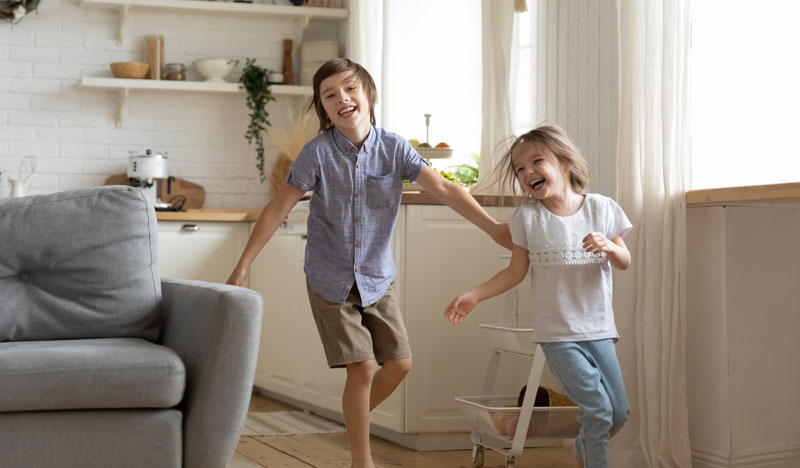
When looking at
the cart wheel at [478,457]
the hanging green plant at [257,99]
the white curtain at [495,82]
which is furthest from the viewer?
the hanging green plant at [257,99]

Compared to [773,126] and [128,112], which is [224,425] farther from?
[128,112]

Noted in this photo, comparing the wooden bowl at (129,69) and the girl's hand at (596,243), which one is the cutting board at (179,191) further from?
the girl's hand at (596,243)

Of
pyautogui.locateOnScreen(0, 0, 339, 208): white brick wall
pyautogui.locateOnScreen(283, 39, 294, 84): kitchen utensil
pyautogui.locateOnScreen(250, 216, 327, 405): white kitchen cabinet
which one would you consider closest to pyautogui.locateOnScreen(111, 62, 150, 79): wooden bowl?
pyautogui.locateOnScreen(0, 0, 339, 208): white brick wall

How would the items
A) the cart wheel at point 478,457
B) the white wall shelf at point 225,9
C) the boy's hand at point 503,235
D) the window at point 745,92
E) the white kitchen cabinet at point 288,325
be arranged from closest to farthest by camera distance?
the boy's hand at point 503,235, the window at point 745,92, the cart wheel at point 478,457, the white kitchen cabinet at point 288,325, the white wall shelf at point 225,9

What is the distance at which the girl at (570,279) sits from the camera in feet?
7.02

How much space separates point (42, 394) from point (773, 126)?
204 cm

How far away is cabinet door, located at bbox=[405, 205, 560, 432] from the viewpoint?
10.3 ft

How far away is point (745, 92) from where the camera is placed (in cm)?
266

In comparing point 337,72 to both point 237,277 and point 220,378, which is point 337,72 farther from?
point 220,378

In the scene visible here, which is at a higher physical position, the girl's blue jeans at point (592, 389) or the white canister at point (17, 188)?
the white canister at point (17, 188)

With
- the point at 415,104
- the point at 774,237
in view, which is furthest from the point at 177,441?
the point at 415,104

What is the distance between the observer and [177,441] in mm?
1931

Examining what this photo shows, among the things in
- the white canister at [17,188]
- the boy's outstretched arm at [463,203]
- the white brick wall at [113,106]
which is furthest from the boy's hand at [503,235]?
the white canister at [17,188]

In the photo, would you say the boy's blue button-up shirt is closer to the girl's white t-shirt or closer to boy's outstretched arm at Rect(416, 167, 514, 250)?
boy's outstretched arm at Rect(416, 167, 514, 250)
